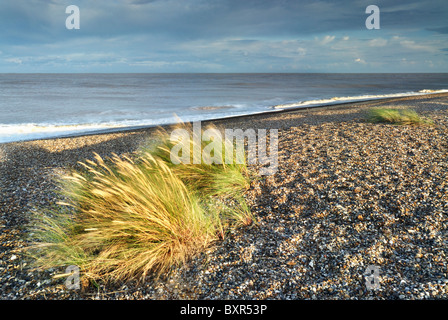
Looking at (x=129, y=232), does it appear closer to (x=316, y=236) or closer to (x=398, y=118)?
(x=316, y=236)

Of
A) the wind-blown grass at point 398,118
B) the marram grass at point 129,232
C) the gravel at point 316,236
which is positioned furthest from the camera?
the wind-blown grass at point 398,118

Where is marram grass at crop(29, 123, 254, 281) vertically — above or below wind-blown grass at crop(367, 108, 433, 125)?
below

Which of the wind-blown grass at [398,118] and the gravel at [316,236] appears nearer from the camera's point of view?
the gravel at [316,236]

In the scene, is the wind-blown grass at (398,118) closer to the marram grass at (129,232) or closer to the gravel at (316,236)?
the gravel at (316,236)

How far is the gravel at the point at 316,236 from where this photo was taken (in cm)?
283

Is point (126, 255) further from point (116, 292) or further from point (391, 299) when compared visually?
point (391, 299)

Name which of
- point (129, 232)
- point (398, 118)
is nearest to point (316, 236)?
point (129, 232)

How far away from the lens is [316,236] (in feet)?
11.8

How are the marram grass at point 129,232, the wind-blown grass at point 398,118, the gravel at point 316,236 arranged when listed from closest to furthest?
the gravel at point 316,236 < the marram grass at point 129,232 < the wind-blown grass at point 398,118

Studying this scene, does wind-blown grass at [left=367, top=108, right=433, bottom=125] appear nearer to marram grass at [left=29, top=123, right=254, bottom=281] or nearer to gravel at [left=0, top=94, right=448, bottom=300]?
gravel at [left=0, top=94, right=448, bottom=300]

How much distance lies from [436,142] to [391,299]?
561 centimetres

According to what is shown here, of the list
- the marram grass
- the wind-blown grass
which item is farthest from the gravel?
the wind-blown grass

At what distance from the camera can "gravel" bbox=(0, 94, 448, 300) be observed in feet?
9.29

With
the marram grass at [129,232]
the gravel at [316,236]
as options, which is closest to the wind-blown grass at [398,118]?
the gravel at [316,236]
